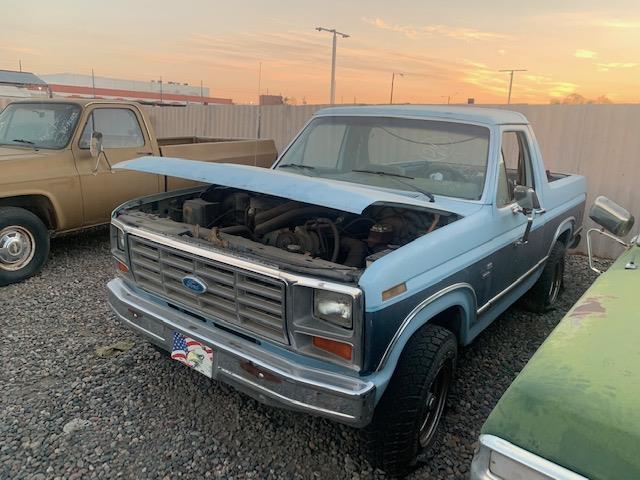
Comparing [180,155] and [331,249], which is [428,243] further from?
[180,155]

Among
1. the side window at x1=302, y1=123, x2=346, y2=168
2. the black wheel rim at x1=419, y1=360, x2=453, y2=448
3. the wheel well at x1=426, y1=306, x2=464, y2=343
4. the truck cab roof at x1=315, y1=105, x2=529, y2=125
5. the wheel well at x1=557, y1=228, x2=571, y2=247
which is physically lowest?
the black wheel rim at x1=419, y1=360, x2=453, y2=448

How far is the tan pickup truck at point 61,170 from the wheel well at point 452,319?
4.49 meters

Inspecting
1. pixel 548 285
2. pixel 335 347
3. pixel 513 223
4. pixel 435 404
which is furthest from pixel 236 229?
pixel 548 285

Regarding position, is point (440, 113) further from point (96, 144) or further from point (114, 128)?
point (114, 128)

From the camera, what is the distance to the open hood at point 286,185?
2439mm

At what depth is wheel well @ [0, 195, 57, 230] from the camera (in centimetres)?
537

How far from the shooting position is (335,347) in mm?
2293

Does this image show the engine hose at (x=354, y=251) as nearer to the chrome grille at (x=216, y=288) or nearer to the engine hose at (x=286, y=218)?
the engine hose at (x=286, y=218)

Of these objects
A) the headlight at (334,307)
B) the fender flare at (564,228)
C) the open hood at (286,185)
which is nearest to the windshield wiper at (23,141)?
the open hood at (286,185)

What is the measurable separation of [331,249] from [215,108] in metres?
10.0

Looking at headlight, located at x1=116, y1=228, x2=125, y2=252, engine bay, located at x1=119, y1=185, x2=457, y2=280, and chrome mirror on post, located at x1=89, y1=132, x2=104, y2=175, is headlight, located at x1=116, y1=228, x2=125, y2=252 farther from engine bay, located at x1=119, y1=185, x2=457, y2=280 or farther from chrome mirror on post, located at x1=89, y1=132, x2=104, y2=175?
chrome mirror on post, located at x1=89, y1=132, x2=104, y2=175

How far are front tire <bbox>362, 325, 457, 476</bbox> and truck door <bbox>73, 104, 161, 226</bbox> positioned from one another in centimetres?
467

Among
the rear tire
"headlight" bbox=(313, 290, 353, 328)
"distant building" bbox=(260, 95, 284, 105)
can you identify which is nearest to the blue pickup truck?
"headlight" bbox=(313, 290, 353, 328)

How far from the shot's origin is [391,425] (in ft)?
8.11
